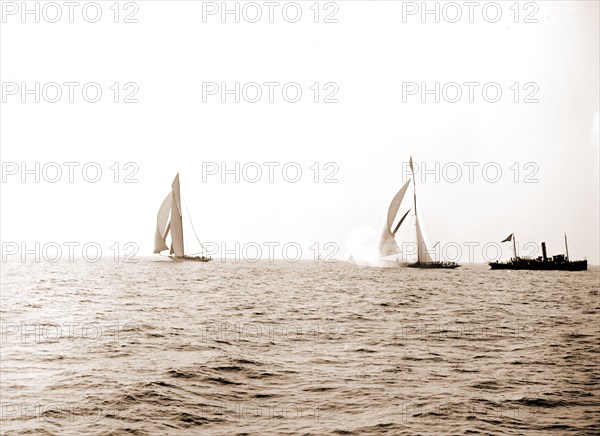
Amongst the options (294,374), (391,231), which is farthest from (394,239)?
(294,374)

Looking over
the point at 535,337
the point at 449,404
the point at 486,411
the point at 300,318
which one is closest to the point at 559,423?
the point at 486,411

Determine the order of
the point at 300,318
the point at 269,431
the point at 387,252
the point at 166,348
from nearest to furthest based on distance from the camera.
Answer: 1. the point at 269,431
2. the point at 166,348
3. the point at 300,318
4. the point at 387,252

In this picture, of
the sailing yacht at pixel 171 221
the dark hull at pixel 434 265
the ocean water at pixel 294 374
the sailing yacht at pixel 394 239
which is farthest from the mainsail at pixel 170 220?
the ocean water at pixel 294 374

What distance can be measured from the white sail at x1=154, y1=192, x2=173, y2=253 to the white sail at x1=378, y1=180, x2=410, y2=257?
1479 inches

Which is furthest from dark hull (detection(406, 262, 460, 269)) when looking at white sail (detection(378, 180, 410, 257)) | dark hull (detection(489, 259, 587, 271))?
dark hull (detection(489, 259, 587, 271))

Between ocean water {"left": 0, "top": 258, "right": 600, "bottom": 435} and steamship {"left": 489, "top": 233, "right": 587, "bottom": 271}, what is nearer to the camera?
ocean water {"left": 0, "top": 258, "right": 600, "bottom": 435}

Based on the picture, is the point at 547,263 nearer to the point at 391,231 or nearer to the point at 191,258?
the point at 391,231

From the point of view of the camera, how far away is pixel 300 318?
2411 centimetres

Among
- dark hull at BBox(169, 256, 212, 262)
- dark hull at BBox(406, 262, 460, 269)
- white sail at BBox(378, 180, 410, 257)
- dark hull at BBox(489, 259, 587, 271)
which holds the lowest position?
dark hull at BBox(489, 259, 587, 271)

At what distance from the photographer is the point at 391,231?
79250mm

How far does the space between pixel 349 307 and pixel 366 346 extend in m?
Answer: 12.4

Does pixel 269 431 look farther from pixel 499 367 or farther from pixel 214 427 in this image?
pixel 499 367

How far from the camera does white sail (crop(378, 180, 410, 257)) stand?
78.3 m

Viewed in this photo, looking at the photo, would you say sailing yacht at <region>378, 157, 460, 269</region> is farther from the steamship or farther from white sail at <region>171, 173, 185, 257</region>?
white sail at <region>171, 173, 185, 257</region>
